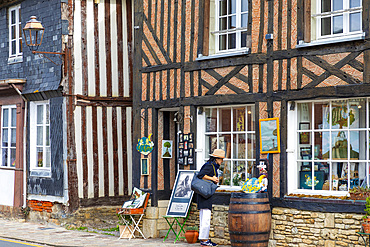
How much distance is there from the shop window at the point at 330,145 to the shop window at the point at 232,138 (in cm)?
92

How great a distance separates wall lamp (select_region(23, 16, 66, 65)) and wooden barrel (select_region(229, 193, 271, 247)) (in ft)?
19.6

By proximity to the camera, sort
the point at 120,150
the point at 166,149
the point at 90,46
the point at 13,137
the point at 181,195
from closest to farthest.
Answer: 1. the point at 181,195
2. the point at 166,149
3. the point at 90,46
4. the point at 120,150
5. the point at 13,137

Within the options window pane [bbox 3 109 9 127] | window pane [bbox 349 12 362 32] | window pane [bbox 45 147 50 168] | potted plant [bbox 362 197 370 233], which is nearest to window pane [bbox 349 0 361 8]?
window pane [bbox 349 12 362 32]

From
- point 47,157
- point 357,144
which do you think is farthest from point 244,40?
point 47,157

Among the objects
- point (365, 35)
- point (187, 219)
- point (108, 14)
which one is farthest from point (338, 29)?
point (108, 14)

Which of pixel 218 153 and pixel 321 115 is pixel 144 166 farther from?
pixel 321 115

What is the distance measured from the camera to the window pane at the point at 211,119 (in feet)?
36.1

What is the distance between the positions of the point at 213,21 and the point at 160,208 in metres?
3.55

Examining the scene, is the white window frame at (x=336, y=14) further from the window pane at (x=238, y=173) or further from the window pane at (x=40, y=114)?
the window pane at (x=40, y=114)

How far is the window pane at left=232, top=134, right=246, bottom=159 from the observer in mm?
10539

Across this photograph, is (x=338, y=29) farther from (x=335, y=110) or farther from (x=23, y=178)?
(x=23, y=178)

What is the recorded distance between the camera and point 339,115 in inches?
365

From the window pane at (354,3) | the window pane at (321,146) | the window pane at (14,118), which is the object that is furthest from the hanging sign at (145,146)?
the window pane at (14,118)

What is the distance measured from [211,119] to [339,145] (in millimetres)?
2555
